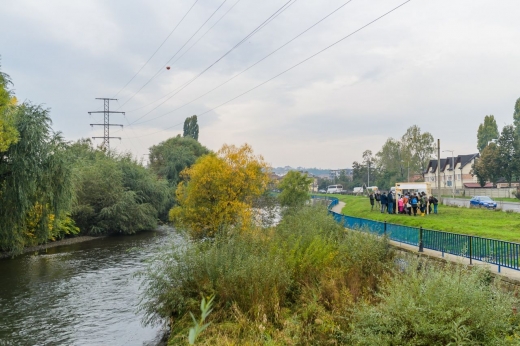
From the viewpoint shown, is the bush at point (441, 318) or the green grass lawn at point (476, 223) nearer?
the bush at point (441, 318)

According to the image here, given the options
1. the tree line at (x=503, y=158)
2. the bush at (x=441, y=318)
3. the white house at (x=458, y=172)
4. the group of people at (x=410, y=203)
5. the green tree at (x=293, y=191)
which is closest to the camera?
the bush at (x=441, y=318)

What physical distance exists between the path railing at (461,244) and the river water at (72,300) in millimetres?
9098

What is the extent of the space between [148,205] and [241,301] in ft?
112

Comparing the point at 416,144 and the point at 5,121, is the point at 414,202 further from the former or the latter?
the point at 416,144

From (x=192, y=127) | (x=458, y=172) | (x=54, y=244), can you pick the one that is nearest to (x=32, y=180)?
(x=54, y=244)

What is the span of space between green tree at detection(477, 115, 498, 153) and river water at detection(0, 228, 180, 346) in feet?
272

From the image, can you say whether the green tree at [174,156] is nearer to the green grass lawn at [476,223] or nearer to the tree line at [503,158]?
the green grass lawn at [476,223]

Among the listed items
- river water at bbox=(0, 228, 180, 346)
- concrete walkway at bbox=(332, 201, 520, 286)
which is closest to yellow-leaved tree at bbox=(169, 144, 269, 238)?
river water at bbox=(0, 228, 180, 346)

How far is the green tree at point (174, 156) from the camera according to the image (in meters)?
59.8

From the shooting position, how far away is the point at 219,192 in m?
29.5

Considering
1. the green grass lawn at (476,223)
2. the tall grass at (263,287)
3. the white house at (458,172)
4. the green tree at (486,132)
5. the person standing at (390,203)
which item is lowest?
the tall grass at (263,287)

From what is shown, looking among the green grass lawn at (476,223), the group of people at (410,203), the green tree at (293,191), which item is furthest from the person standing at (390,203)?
the green tree at (293,191)

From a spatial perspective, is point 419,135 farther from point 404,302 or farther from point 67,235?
point 404,302

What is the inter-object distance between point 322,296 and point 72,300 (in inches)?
439
